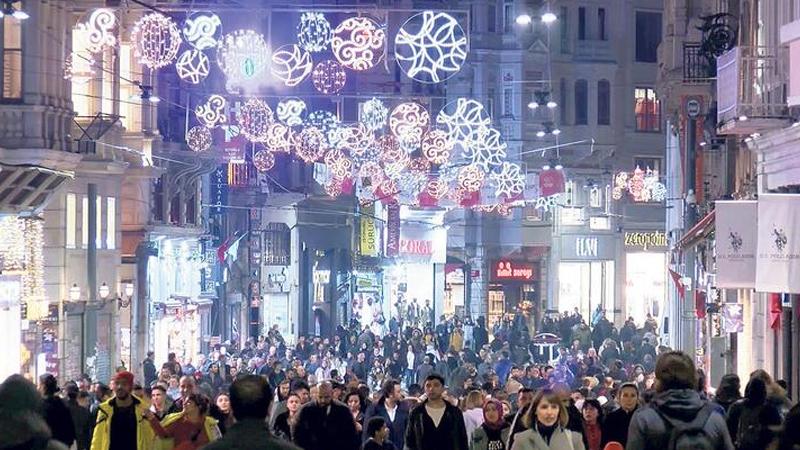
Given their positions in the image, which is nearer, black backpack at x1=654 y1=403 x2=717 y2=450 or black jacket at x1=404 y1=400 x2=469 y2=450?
black backpack at x1=654 y1=403 x2=717 y2=450

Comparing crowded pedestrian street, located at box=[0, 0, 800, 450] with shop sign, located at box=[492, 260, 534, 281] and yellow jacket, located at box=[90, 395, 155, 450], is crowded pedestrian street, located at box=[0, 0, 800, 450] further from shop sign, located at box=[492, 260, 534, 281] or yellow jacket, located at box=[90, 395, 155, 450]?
shop sign, located at box=[492, 260, 534, 281]

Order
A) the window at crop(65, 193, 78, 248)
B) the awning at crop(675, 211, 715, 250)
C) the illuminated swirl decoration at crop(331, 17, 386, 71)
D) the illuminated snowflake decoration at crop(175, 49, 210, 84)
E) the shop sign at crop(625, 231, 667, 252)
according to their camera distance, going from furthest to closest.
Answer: the shop sign at crop(625, 231, 667, 252), the window at crop(65, 193, 78, 248), the awning at crop(675, 211, 715, 250), the illuminated snowflake decoration at crop(175, 49, 210, 84), the illuminated swirl decoration at crop(331, 17, 386, 71)

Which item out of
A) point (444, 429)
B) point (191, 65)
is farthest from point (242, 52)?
point (444, 429)

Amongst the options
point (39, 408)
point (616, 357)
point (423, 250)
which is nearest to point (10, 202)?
point (616, 357)

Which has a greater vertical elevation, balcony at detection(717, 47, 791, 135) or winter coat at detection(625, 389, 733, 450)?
balcony at detection(717, 47, 791, 135)

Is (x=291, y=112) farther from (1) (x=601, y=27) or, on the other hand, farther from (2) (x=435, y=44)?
(1) (x=601, y=27)

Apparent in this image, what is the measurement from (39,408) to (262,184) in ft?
193

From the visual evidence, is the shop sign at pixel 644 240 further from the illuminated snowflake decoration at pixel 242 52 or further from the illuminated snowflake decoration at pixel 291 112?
the illuminated snowflake decoration at pixel 242 52

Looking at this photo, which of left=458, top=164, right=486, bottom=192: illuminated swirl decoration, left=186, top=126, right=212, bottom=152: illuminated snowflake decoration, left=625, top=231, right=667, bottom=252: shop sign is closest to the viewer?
left=186, top=126, right=212, bottom=152: illuminated snowflake decoration

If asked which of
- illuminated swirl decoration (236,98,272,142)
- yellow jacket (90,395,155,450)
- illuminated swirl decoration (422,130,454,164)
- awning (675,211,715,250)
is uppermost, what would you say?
illuminated swirl decoration (236,98,272,142)

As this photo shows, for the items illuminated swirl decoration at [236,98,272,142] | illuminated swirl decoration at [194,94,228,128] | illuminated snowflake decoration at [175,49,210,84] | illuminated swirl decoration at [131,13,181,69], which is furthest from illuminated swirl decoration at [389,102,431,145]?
illuminated swirl decoration at [131,13,181,69]

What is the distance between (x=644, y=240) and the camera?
2975 inches

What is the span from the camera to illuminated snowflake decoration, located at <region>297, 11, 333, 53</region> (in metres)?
32.5

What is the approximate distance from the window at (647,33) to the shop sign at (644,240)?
6.86 m
